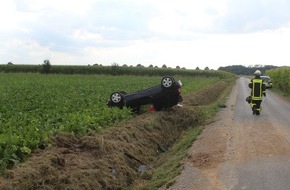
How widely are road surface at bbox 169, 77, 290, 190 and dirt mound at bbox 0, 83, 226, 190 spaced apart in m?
1.38

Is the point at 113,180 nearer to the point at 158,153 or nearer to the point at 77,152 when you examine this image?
the point at 77,152

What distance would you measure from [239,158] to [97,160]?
345 centimetres

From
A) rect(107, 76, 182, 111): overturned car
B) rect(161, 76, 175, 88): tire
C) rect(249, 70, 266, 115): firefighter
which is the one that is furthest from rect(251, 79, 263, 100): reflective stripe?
rect(161, 76, 175, 88): tire

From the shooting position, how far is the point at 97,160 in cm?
955

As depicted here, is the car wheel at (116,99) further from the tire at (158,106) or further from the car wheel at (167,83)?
the car wheel at (167,83)

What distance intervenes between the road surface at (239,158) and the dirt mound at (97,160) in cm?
138

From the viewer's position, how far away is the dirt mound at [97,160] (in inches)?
300

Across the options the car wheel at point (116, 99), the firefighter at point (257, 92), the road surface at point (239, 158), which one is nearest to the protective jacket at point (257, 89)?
the firefighter at point (257, 92)

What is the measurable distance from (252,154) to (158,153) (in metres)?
3.38

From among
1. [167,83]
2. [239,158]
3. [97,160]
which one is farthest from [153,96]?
[97,160]

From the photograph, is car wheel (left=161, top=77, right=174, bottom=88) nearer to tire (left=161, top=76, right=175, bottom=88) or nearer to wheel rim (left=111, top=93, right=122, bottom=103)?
tire (left=161, top=76, right=175, bottom=88)

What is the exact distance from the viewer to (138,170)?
35.0ft

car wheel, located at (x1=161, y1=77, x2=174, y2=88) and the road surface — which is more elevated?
car wheel, located at (x1=161, y1=77, x2=174, y2=88)

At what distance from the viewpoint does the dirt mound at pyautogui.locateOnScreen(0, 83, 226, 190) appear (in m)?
7.62
